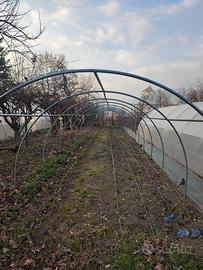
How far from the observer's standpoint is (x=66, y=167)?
37.4 feet

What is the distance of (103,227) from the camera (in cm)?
586

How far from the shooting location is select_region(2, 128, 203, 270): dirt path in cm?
468

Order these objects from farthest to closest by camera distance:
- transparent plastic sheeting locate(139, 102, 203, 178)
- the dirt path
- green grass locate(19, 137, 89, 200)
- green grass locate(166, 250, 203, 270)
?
transparent plastic sheeting locate(139, 102, 203, 178), green grass locate(19, 137, 89, 200), the dirt path, green grass locate(166, 250, 203, 270)

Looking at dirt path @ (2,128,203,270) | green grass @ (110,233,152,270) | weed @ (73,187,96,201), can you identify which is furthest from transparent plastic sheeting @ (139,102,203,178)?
green grass @ (110,233,152,270)

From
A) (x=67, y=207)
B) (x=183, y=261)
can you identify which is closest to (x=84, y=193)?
(x=67, y=207)

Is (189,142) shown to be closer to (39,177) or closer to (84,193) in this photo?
(84,193)

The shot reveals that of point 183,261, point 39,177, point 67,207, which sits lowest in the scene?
point 183,261

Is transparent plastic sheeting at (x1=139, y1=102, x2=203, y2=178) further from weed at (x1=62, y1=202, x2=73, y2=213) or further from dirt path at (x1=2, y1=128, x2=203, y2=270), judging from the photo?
weed at (x1=62, y1=202, x2=73, y2=213)

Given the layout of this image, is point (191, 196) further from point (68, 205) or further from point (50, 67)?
point (50, 67)

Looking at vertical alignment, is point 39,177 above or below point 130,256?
above

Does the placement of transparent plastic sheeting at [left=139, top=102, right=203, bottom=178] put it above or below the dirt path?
above

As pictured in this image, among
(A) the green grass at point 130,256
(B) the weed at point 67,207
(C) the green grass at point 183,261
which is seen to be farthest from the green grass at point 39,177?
(C) the green grass at point 183,261

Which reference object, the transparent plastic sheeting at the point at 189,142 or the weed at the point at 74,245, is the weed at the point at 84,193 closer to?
the weed at the point at 74,245

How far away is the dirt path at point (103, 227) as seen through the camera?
184 inches
